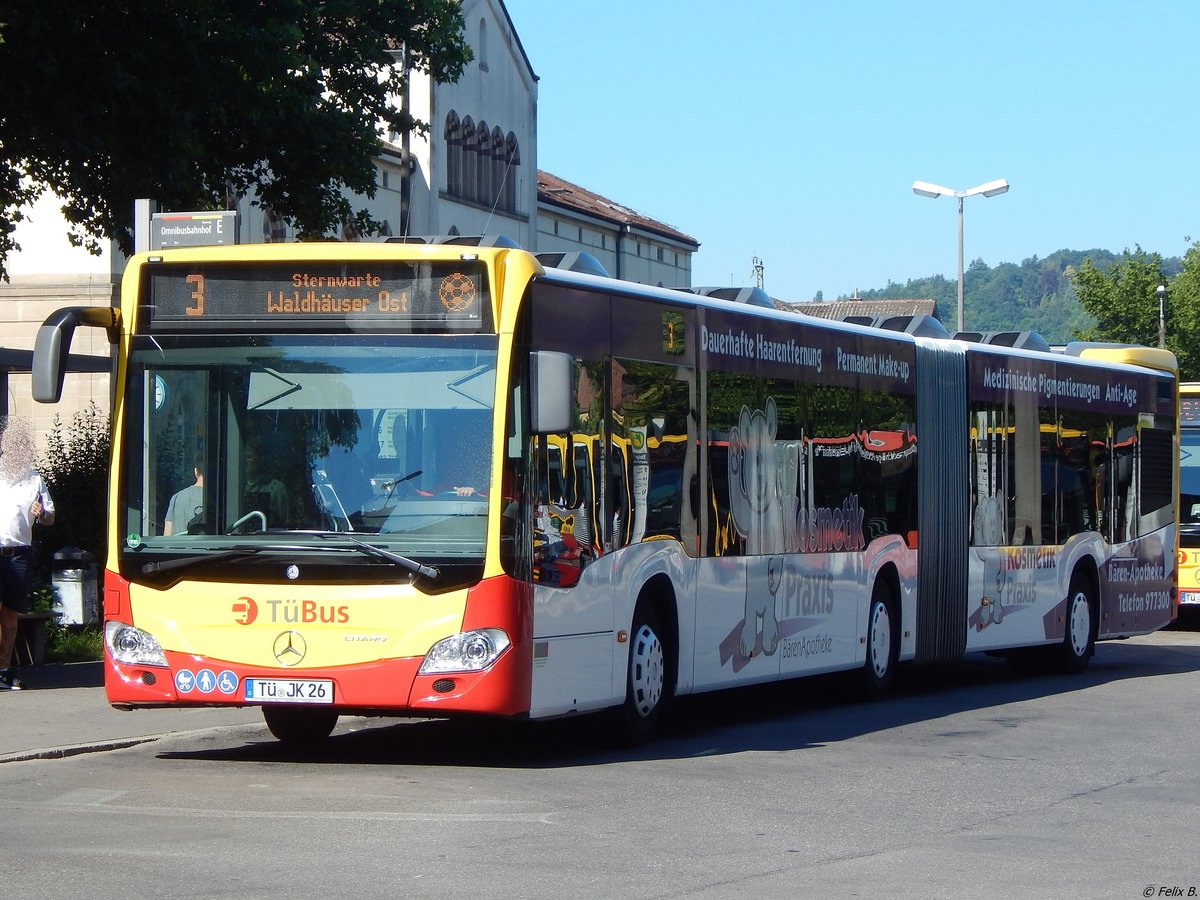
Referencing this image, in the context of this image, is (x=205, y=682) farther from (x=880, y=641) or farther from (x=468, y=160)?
(x=468, y=160)

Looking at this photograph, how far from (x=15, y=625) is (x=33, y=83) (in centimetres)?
720

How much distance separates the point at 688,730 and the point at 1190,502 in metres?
15.7

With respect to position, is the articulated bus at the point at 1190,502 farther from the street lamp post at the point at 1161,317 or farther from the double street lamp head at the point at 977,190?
the street lamp post at the point at 1161,317

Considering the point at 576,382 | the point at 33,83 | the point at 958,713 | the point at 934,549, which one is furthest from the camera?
the point at 33,83

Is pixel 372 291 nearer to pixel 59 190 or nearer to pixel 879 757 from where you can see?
pixel 879 757

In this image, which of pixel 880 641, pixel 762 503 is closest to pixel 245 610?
pixel 762 503

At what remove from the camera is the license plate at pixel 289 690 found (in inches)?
428

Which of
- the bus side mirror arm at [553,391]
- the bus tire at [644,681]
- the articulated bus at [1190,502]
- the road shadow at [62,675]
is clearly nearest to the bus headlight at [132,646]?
the bus side mirror arm at [553,391]

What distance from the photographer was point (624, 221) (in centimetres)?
7675

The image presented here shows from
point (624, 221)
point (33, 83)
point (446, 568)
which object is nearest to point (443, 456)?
point (446, 568)

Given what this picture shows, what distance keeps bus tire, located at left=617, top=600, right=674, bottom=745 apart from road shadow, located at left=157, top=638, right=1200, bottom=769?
142mm

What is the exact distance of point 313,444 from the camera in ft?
35.7

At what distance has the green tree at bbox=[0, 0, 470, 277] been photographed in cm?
1984

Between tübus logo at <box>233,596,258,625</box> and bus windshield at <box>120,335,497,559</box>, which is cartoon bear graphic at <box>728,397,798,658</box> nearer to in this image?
bus windshield at <box>120,335,497,559</box>
